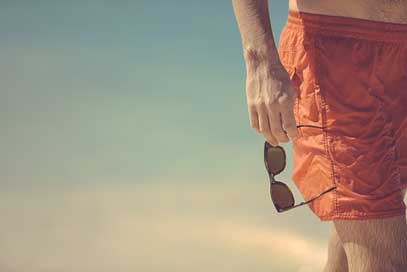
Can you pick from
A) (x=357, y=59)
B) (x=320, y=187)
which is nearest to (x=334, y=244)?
(x=320, y=187)

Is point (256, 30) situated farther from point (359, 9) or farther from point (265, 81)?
point (359, 9)

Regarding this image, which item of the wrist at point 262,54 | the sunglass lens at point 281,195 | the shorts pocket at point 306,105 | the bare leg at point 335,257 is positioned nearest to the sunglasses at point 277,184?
the sunglass lens at point 281,195

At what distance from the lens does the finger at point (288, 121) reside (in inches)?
104

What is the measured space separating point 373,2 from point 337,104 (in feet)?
1.24

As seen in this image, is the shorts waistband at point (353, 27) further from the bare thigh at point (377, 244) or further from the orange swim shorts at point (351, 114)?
the bare thigh at point (377, 244)

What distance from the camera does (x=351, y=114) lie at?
285 cm

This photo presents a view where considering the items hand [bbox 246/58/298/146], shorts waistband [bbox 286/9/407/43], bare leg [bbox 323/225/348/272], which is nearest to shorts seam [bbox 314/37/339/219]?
shorts waistband [bbox 286/9/407/43]

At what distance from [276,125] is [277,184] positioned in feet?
1.10

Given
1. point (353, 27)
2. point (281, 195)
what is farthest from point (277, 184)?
point (353, 27)

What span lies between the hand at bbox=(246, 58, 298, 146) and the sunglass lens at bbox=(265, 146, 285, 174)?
0.15m

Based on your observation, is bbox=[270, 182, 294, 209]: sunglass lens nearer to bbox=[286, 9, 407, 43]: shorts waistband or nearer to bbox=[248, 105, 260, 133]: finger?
bbox=[248, 105, 260, 133]: finger

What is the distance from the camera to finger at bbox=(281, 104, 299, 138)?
2.64 meters

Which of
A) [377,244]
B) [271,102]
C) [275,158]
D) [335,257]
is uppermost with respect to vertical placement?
[271,102]

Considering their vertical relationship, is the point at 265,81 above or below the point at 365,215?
above
